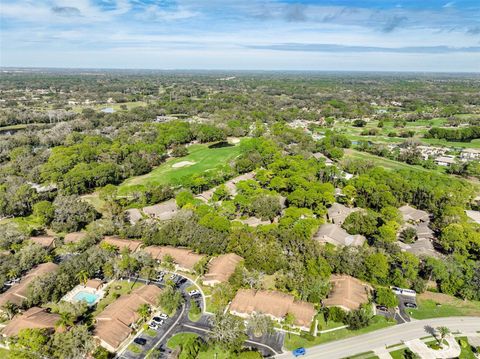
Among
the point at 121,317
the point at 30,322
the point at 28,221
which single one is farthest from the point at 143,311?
the point at 28,221

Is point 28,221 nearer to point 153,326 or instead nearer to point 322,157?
point 153,326

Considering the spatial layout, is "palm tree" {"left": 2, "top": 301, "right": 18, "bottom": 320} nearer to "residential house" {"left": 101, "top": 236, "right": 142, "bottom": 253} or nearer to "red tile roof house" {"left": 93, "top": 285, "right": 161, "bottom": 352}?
"red tile roof house" {"left": 93, "top": 285, "right": 161, "bottom": 352}

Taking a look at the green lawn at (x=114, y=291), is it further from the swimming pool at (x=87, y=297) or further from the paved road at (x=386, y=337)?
the paved road at (x=386, y=337)

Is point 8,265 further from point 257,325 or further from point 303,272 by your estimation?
point 303,272

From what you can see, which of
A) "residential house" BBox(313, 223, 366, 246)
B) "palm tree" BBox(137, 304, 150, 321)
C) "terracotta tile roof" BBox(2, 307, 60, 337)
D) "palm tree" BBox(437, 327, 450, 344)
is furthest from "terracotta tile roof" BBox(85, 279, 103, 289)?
"palm tree" BBox(437, 327, 450, 344)

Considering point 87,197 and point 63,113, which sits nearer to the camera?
point 87,197

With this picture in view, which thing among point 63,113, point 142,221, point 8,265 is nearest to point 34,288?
point 8,265
